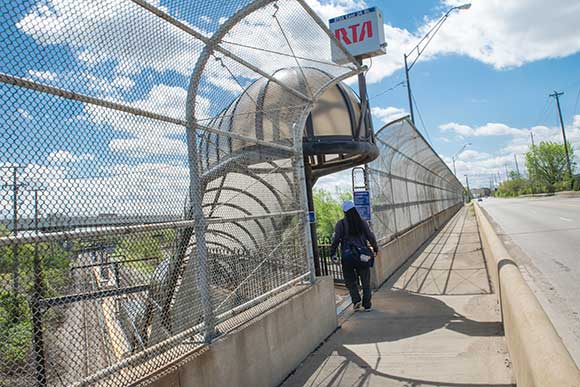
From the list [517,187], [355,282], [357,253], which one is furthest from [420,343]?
[517,187]

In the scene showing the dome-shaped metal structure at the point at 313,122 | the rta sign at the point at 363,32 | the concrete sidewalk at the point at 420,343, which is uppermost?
the rta sign at the point at 363,32

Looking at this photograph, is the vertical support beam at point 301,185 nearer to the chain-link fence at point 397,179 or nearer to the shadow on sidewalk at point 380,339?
the shadow on sidewalk at point 380,339

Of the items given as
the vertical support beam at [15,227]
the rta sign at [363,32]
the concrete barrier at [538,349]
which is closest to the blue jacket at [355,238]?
the concrete barrier at [538,349]

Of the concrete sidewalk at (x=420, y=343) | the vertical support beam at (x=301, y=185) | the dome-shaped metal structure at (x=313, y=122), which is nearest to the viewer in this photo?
the concrete sidewalk at (x=420, y=343)

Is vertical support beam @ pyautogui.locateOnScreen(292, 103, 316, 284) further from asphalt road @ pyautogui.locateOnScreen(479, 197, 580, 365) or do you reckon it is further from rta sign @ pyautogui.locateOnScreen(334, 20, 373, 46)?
rta sign @ pyautogui.locateOnScreen(334, 20, 373, 46)

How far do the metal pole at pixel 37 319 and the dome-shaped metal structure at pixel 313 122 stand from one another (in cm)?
188

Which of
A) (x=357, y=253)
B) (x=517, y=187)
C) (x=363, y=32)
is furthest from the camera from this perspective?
(x=517, y=187)

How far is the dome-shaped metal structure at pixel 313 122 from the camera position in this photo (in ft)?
16.0

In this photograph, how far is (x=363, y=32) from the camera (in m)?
9.05

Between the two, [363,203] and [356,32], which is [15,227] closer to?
[363,203]

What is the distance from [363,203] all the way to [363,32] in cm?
363

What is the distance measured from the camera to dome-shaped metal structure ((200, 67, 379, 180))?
4.88 meters

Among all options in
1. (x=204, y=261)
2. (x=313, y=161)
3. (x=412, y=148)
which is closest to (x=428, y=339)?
(x=204, y=261)

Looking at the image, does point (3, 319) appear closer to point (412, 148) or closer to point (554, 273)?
point (554, 273)
